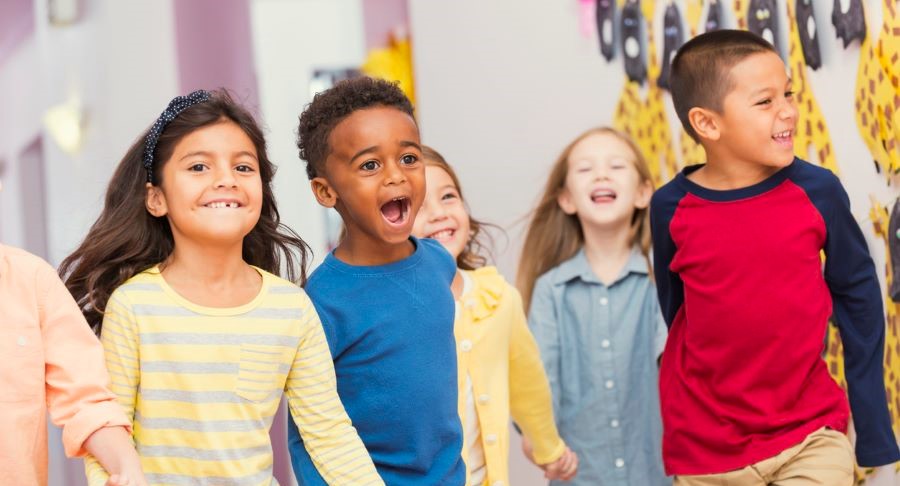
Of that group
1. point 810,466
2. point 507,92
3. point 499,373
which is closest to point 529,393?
point 499,373

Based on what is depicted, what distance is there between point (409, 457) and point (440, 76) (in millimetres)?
2359

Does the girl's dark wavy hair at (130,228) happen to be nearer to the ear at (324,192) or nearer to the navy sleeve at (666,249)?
the ear at (324,192)

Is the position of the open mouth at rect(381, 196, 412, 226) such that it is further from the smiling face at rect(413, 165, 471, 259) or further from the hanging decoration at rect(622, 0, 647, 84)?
the hanging decoration at rect(622, 0, 647, 84)

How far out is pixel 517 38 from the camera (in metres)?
4.32

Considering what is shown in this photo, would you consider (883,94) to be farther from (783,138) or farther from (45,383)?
(45,383)

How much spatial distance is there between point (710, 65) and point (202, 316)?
1288 mm

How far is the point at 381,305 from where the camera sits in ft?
8.31

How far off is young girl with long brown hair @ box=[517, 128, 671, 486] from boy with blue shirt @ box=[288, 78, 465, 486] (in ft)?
3.33

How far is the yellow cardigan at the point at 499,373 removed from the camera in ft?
9.51

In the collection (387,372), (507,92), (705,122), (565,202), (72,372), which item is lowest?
(387,372)

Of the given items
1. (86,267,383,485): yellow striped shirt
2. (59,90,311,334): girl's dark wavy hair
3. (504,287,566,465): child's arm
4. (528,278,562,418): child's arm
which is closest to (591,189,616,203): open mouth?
(528,278,562,418): child's arm

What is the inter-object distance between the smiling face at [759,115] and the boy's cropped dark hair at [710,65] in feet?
0.06

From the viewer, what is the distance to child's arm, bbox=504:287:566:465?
3.05 m

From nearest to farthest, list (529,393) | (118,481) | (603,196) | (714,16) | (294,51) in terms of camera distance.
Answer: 1. (118,481)
2. (529,393)
3. (714,16)
4. (603,196)
5. (294,51)
